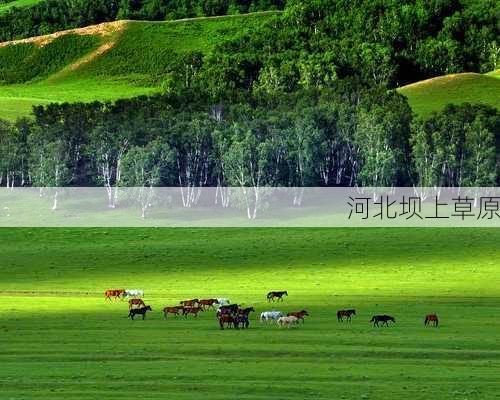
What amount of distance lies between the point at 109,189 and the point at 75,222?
6.24 m

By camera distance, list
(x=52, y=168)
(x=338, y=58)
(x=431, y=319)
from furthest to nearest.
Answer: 1. (x=338, y=58)
2. (x=52, y=168)
3. (x=431, y=319)

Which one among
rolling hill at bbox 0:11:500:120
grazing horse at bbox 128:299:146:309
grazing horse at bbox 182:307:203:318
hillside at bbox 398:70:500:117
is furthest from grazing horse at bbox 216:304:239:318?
rolling hill at bbox 0:11:500:120

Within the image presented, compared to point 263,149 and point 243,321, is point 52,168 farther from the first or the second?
point 243,321

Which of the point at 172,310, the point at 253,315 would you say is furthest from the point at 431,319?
the point at 172,310

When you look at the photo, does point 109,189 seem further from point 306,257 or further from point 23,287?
point 23,287

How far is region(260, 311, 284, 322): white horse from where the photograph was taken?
52.3 metres

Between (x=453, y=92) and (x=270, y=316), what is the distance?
99.1 m

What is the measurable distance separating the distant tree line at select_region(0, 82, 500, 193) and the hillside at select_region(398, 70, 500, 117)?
1862 centimetres

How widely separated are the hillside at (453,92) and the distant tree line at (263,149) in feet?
61.1

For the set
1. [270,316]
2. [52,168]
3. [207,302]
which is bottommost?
[207,302]

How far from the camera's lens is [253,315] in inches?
2205

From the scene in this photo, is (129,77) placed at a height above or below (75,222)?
above

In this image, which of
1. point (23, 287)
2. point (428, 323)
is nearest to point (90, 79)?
point (23, 287)

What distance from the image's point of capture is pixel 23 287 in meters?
72.6
